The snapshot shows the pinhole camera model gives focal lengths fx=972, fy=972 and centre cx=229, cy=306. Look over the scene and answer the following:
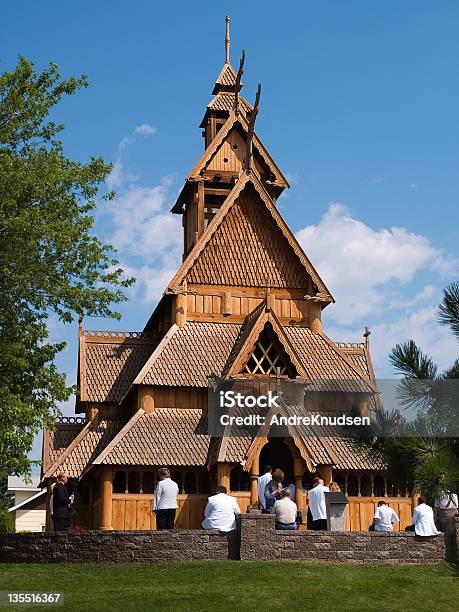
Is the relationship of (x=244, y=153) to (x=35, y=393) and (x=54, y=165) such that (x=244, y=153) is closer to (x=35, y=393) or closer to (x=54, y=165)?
(x=54, y=165)

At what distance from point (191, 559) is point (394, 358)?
855 cm

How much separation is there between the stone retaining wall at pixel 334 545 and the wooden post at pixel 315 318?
14.7 metres

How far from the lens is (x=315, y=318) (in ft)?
111

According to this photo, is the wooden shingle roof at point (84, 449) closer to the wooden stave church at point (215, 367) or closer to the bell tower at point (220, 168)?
the wooden stave church at point (215, 367)

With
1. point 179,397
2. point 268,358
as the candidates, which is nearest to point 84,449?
point 179,397

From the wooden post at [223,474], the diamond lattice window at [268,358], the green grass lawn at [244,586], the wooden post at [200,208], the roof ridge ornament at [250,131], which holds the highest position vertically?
the roof ridge ornament at [250,131]

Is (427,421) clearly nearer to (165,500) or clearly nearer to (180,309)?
(165,500)

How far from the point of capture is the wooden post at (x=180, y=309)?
32562 mm

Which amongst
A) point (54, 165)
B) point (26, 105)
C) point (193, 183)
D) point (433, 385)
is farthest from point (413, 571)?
point (193, 183)

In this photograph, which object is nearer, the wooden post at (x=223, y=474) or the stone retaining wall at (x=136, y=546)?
the stone retaining wall at (x=136, y=546)

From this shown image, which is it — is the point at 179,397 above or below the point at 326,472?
above

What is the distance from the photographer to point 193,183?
36.9 metres

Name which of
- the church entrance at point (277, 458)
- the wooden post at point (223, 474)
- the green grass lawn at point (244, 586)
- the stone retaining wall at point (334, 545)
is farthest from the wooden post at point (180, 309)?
the stone retaining wall at point (334, 545)

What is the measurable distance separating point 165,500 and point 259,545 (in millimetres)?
Result: 2611
